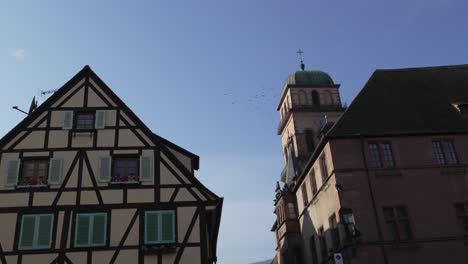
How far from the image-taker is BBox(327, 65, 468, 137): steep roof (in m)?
26.0

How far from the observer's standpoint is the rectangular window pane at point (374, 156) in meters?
25.1

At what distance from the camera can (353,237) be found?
22.6m

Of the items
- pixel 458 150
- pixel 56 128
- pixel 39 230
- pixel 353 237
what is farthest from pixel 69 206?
pixel 458 150

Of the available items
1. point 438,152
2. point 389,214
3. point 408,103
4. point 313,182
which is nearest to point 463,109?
point 408,103

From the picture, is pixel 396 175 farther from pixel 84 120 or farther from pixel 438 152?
pixel 84 120

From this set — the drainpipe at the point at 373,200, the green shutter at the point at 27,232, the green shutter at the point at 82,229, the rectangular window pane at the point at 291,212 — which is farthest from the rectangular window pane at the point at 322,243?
the green shutter at the point at 27,232

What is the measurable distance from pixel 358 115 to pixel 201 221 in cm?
1173

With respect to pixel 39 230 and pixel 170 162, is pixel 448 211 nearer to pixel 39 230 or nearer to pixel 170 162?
pixel 170 162

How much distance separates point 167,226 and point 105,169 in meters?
3.44

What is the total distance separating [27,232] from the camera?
18.5 meters

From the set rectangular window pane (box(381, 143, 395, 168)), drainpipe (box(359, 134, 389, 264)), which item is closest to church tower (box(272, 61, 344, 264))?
rectangular window pane (box(381, 143, 395, 168))

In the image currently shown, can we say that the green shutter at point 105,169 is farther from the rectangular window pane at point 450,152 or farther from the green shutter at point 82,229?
the rectangular window pane at point 450,152

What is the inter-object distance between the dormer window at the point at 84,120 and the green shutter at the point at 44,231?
4024 millimetres

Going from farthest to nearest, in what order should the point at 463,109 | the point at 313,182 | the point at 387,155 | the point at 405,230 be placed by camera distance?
the point at 313,182, the point at 463,109, the point at 387,155, the point at 405,230
